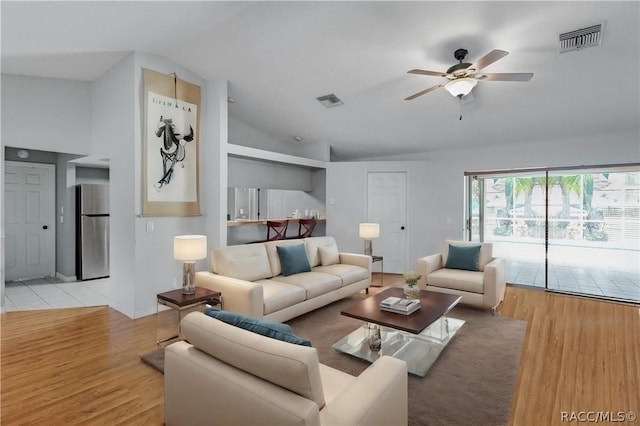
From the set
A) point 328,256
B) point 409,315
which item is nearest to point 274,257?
point 328,256

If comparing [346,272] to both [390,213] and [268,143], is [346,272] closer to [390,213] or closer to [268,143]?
[390,213]

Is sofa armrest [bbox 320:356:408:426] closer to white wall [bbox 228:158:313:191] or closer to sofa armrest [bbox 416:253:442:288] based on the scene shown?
sofa armrest [bbox 416:253:442:288]

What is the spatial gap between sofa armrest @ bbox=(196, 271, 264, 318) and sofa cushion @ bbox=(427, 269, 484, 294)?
2434 mm

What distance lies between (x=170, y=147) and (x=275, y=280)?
2.26m

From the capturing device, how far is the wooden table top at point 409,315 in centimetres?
258

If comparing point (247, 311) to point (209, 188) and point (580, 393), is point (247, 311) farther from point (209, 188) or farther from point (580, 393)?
point (580, 393)

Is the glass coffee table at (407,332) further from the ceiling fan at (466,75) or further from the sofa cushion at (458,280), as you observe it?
the ceiling fan at (466,75)

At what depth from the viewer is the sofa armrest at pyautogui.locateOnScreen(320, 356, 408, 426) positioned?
1244 mm

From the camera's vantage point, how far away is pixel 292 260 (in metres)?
4.06

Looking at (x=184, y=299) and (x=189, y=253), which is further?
(x=189, y=253)

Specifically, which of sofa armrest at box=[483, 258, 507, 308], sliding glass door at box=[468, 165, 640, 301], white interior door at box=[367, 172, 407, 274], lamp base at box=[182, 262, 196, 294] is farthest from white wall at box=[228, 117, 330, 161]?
sofa armrest at box=[483, 258, 507, 308]

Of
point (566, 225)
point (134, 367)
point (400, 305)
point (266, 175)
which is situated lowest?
point (134, 367)

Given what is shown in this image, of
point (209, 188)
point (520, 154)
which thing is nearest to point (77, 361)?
point (209, 188)

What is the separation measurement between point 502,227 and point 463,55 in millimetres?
4676
